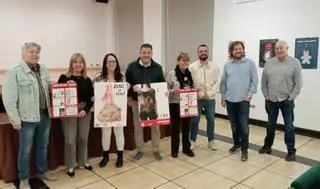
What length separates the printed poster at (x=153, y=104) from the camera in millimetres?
3299

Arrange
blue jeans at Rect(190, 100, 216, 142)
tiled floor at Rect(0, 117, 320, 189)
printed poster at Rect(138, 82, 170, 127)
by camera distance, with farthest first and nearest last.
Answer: blue jeans at Rect(190, 100, 216, 142), printed poster at Rect(138, 82, 170, 127), tiled floor at Rect(0, 117, 320, 189)

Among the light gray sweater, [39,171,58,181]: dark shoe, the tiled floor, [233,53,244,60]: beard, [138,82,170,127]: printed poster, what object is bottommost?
the tiled floor

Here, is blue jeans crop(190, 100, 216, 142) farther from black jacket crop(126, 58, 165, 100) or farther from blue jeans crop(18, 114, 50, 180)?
blue jeans crop(18, 114, 50, 180)

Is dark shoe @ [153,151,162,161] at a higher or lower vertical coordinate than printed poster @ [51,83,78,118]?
lower

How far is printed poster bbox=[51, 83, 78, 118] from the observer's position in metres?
2.85

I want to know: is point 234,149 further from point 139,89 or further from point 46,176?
point 46,176

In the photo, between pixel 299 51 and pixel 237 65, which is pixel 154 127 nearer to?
pixel 237 65

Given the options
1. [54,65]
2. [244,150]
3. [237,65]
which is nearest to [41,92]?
[237,65]

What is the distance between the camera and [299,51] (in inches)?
178

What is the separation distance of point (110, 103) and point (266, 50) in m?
3.14

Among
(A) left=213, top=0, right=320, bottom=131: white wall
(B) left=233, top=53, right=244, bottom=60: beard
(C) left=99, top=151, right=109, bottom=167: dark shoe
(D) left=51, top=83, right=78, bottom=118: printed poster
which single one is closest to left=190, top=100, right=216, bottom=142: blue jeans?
(B) left=233, top=53, right=244, bottom=60: beard

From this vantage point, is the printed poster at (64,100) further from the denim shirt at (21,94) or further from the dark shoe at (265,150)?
the dark shoe at (265,150)

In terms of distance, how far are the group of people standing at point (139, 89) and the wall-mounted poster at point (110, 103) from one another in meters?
0.09

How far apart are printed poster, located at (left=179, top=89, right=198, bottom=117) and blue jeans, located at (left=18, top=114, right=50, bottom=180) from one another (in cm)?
156
